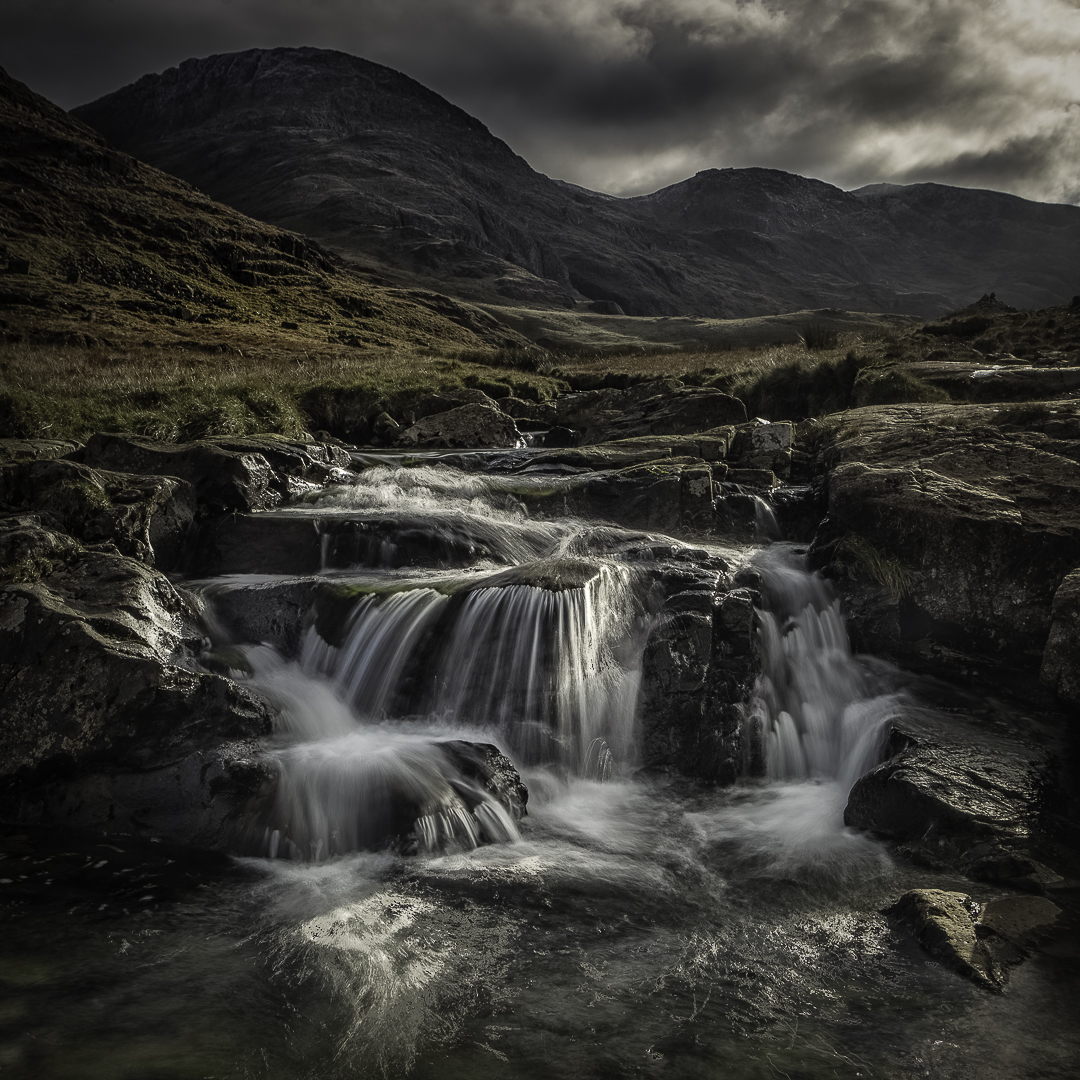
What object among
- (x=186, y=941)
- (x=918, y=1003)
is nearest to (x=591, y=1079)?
(x=918, y=1003)

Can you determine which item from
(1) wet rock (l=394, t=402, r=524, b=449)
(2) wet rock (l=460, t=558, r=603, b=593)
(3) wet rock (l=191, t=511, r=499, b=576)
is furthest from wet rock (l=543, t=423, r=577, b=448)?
(2) wet rock (l=460, t=558, r=603, b=593)

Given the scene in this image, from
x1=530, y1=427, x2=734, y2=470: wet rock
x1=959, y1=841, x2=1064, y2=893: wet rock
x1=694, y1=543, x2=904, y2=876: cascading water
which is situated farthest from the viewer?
x1=530, y1=427, x2=734, y2=470: wet rock

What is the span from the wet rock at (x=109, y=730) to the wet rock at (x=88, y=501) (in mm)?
2040

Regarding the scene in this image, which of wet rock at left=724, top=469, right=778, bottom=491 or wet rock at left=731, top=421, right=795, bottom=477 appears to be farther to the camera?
wet rock at left=731, top=421, right=795, bottom=477

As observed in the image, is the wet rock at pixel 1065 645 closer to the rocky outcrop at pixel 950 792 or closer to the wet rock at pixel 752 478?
the rocky outcrop at pixel 950 792

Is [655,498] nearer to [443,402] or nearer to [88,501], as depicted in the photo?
[88,501]

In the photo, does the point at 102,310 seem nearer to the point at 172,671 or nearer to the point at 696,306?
the point at 172,671

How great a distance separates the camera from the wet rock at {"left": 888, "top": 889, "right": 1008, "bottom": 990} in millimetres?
4742

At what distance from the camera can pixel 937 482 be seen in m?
10.1

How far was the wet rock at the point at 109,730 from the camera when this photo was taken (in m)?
6.41

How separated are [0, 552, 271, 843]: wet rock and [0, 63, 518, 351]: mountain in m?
29.9

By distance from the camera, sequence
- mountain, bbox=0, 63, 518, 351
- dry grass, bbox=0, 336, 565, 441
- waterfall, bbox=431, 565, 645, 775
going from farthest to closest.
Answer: mountain, bbox=0, 63, 518, 351, dry grass, bbox=0, 336, 565, 441, waterfall, bbox=431, 565, 645, 775

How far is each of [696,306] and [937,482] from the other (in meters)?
182

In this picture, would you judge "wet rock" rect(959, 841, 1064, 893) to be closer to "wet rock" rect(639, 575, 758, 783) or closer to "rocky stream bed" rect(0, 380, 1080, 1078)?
"rocky stream bed" rect(0, 380, 1080, 1078)
